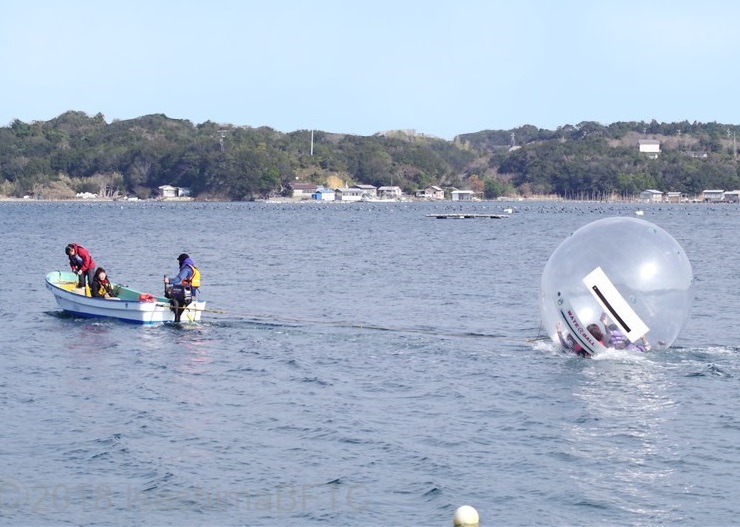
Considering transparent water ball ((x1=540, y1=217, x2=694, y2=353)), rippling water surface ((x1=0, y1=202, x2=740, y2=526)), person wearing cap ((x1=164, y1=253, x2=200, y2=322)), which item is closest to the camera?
rippling water surface ((x1=0, y1=202, x2=740, y2=526))

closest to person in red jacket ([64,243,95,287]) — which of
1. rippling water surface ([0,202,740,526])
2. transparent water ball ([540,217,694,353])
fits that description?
rippling water surface ([0,202,740,526])

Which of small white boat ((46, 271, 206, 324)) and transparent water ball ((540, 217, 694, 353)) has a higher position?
transparent water ball ((540, 217, 694, 353))

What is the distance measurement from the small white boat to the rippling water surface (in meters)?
0.41

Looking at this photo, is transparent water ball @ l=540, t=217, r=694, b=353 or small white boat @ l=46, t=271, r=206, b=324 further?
small white boat @ l=46, t=271, r=206, b=324

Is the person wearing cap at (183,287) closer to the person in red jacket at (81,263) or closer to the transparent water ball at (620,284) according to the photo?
the person in red jacket at (81,263)

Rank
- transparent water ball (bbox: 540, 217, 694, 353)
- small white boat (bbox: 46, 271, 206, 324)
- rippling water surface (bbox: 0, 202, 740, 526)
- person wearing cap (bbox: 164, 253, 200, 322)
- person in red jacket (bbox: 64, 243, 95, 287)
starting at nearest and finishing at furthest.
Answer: rippling water surface (bbox: 0, 202, 740, 526) → transparent water ball (bbox: 540, 217, 694, 353) → person wearing cap (bbox: 164, 253, 200, 322) → small white boat (bbox: 46, 271, 206, 324) → person in red jacket (bbox: 64, 243, 95, 287)

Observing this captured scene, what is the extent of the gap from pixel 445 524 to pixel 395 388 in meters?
7.81

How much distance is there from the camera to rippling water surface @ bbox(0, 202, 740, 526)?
633 inches

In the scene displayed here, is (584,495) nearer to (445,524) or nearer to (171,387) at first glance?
(445,524)

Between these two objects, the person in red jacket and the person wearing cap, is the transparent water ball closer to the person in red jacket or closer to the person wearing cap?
the person wearing cap

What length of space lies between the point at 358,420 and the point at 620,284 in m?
5.84

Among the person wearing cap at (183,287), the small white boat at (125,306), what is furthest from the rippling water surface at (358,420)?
the person wearing cap at (183,287)

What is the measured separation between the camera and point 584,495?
16344 millimetres

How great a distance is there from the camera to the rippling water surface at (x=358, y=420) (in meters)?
16.1
